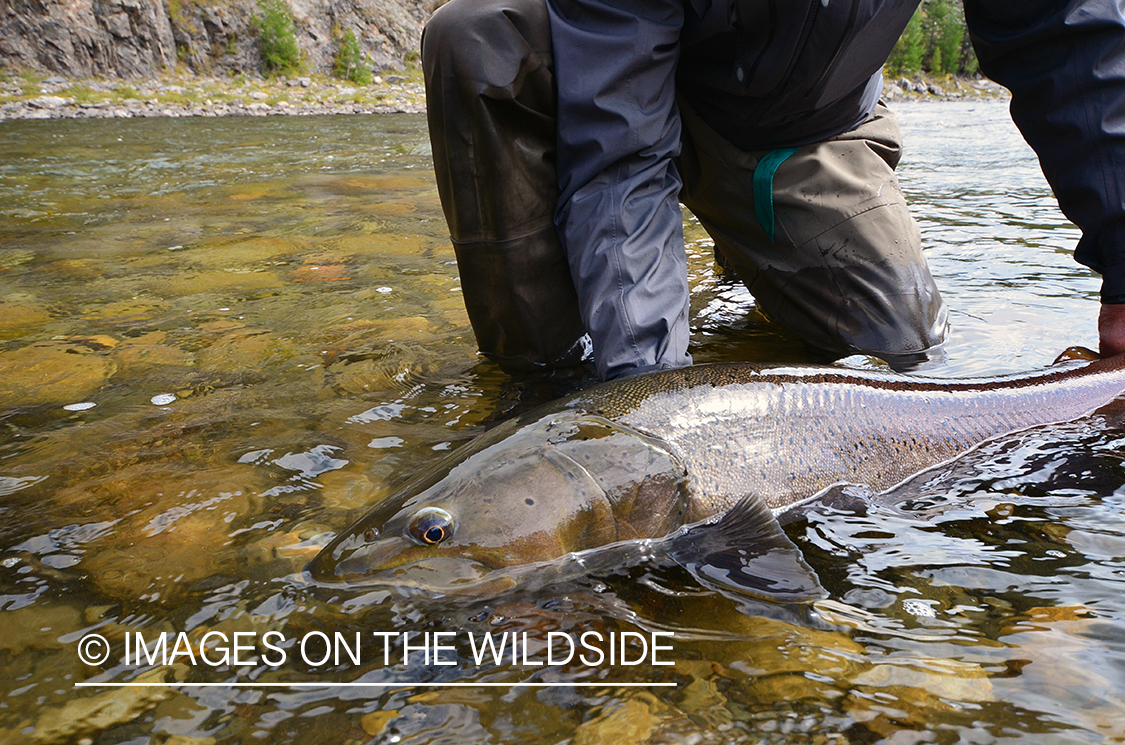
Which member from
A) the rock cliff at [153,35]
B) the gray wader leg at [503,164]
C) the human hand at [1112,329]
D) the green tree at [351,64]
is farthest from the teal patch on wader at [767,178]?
the green tree at [351,64]

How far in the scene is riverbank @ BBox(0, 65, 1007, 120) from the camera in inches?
720

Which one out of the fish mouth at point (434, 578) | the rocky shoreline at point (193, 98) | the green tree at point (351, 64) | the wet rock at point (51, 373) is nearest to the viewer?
the fish mouth at point (434, 578)

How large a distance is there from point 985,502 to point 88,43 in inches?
1139

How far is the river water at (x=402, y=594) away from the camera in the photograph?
4.49 feet

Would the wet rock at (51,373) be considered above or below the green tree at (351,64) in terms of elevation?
below

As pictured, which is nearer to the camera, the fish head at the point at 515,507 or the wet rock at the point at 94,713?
the wet rock at the point at 94,713

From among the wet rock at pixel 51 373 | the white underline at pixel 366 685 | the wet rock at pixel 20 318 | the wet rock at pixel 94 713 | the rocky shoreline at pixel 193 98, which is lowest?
the white underline at pixel 366 685

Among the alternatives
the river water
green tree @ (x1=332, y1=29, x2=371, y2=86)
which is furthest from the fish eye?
green tree @ (x1=332, y1=29, x2=371, y2=86)

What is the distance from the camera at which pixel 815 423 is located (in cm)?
206

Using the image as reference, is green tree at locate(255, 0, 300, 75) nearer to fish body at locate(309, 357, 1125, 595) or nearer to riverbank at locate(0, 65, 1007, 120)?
riverbank at locate(0, 65, 1007, 120)

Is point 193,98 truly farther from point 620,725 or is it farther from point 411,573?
point 620,725

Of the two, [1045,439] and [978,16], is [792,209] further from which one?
[1045,439]

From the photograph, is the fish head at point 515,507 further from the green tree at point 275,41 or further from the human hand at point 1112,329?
the green tree at point 275,41

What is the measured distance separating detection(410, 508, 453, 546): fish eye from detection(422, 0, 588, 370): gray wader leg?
119 cm
